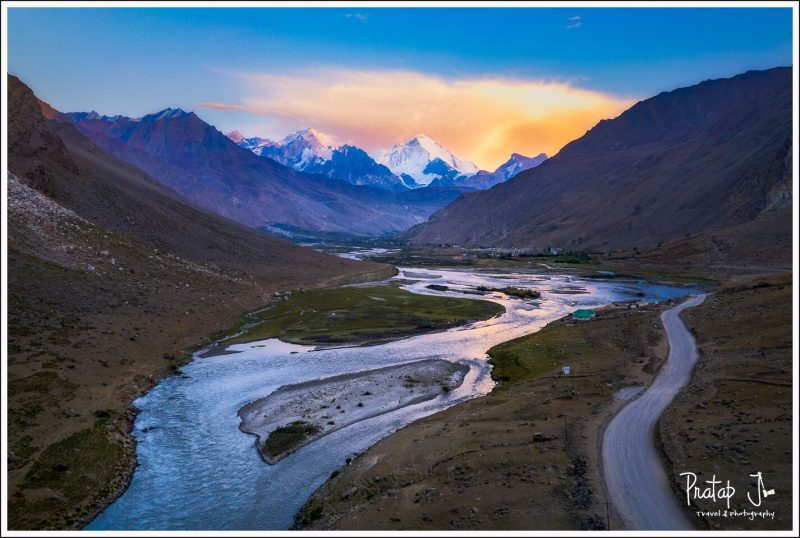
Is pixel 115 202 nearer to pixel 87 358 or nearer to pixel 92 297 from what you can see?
pixel 92 297

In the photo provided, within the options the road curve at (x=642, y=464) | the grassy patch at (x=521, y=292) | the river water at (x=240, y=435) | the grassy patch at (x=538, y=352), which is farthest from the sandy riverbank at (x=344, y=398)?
the grassy patch at (x=521, y=292)

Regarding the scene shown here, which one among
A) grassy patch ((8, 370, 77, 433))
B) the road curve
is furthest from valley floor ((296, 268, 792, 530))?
grassy patch ((8, 370, 77, 433))

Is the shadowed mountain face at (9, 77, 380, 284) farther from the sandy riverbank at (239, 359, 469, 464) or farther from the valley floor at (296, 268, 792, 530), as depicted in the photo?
the valley floor at (296, 268, 792, 530)

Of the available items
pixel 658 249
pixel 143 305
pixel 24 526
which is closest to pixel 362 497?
pixel 24 526

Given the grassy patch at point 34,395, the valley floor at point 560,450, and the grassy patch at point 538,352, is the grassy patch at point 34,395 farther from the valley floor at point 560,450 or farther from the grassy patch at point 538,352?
the grassy patch at point 538,352

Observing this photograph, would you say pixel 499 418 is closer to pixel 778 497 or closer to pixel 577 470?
pixel 577 470

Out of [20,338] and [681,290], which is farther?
[681,290]

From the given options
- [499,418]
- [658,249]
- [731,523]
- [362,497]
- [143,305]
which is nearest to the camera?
[731,523]
